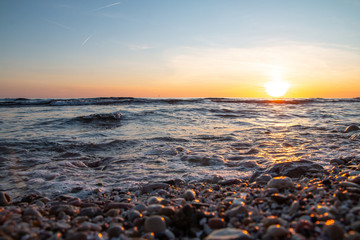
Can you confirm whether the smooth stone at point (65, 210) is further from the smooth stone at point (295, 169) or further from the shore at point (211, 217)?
the smooth stone at point (295, 169)

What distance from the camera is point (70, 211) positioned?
1.95m

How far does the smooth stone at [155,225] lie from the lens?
1.54 meters

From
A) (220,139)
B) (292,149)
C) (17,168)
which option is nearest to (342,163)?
(292,149)

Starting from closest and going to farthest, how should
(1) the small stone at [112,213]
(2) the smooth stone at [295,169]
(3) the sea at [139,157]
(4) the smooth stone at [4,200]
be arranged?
(1) the small stone at [112,213]
(4) the smooth stone at [4,200]
(2) the smooth stone at [295,169]
(3) the sea at [139,157]

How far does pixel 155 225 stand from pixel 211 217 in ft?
1.38

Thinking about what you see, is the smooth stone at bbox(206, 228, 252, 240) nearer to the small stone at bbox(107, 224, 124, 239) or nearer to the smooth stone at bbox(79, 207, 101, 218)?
the small stone at bbox(107, 224, 124, 239)

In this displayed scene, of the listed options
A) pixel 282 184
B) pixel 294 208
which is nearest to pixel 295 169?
pixel 282 184

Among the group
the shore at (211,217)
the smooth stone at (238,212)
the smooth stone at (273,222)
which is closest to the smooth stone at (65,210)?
the shore at (211,217)

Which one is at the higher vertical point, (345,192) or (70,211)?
(345,192)

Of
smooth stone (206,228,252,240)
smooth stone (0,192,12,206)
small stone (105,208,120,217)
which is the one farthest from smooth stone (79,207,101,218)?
smooth stone (206,228,252,240)

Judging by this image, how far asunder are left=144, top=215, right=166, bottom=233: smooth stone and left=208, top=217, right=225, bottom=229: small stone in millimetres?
318

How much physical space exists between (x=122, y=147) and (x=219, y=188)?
10.1 feet

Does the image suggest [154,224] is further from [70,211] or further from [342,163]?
[342,163]

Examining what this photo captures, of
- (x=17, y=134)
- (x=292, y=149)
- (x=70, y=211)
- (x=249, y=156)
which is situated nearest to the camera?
(x=70, y=211)
